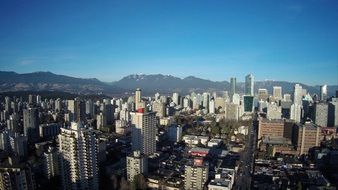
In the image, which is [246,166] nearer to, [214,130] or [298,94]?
[214,130]

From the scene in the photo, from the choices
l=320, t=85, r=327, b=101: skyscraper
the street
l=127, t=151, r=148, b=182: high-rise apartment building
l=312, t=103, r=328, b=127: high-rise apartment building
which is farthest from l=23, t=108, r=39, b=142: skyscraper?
l=320, t=85, r=327, b=101: skyscraper

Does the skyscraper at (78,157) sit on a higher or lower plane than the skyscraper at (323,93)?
lower

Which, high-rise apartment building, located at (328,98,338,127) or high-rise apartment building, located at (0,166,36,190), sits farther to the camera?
high-rise apartment building, located at (328,98,338,127)

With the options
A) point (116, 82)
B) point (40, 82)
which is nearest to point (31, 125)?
point (40, 82)

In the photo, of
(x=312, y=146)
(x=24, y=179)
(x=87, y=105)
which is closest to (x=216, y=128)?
(x=312, y=146)

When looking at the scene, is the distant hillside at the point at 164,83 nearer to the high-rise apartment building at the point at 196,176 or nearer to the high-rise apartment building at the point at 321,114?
the high-rise apartment building at the point at 321,114

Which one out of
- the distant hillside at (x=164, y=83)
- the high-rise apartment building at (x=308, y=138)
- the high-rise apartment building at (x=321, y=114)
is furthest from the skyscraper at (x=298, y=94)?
the distant hillside at (x=164, y=83)

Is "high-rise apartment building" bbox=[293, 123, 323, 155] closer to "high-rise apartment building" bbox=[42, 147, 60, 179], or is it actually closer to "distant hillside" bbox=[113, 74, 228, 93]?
"high-rise apartment building" bbox=[42, 147, 60, 179]
